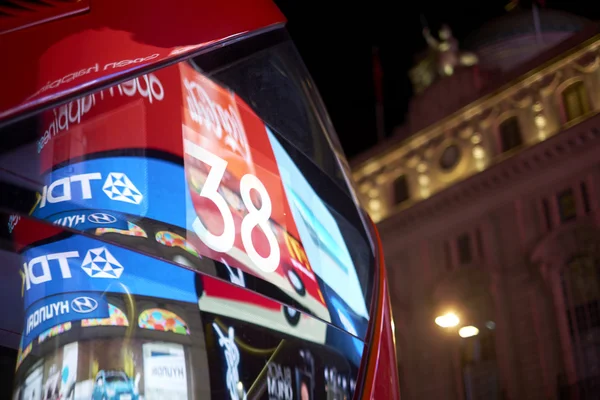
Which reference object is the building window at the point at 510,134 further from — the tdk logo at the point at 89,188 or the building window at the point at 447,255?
the tdk logo at the point at 89,188

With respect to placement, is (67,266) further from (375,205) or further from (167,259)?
(375,205)

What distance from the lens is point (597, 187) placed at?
2408 cm

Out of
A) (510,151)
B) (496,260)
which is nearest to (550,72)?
(510,151)

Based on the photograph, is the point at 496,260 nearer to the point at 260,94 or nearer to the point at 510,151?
the point at 510,151

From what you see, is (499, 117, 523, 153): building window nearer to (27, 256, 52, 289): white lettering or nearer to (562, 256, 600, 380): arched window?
(562, 256, 600, 380): arched window

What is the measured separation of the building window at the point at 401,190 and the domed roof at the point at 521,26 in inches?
262

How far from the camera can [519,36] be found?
1224 inches

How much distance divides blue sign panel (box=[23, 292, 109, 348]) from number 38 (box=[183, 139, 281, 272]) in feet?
2.34

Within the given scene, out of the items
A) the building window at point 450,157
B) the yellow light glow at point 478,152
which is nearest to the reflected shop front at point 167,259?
the yellow light glow at point 478,152

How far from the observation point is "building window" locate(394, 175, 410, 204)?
101ft

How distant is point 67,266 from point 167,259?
552 millimetres

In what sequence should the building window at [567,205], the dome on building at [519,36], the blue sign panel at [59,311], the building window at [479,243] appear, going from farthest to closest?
1. the dome on building at [519,36]
2. the building window at [479,243]
3. the building window at [567,205]
4. the blue sign panel at [59,311]

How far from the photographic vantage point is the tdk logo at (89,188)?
4.04 m

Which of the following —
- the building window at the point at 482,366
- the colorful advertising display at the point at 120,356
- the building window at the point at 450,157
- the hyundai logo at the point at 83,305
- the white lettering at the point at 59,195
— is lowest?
the colorful advertising display at the point at 120,356
